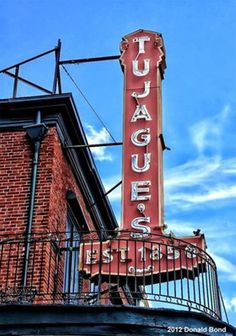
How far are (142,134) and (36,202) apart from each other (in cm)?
228

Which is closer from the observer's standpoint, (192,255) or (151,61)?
(192,255)

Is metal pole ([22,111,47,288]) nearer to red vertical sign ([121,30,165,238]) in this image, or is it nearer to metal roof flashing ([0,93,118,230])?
metal roof flashing ([0,93,118,230])

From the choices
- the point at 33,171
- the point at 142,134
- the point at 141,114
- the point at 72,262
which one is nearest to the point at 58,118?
the point at 33,171

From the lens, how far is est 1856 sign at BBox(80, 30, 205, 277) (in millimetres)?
10375

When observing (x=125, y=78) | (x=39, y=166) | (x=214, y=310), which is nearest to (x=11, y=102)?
(x=39, y=166)

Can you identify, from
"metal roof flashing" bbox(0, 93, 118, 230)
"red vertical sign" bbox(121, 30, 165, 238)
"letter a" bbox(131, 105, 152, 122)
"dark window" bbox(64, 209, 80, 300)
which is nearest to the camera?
"red vertical sign" bbox(121, 30, 165, 238)

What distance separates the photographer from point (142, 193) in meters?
11.0

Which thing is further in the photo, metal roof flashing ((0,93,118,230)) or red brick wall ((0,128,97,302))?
metal roof flashing ((0,93,118,230))

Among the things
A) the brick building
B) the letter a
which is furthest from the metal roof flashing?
the letter a

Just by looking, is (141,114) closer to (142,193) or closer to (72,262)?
(142,193)

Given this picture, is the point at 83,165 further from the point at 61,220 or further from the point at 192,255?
the point at 192,255

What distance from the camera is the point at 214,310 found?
402 inches

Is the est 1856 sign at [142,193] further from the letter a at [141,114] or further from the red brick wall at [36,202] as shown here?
the red brick wall at [36,202]

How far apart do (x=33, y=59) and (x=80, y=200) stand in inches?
127
